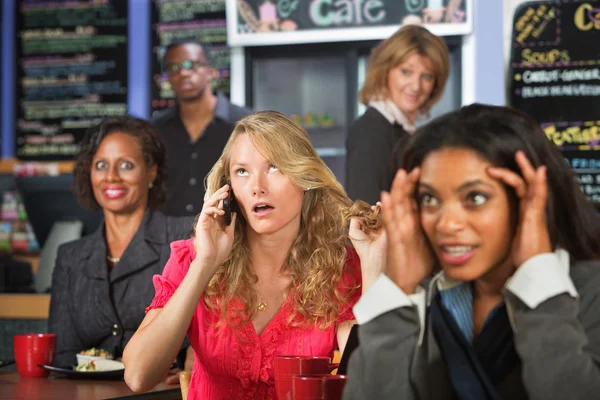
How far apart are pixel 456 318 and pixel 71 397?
1128 millimetres

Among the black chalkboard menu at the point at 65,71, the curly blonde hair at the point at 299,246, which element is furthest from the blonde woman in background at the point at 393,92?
the black chalkboard menu at the point at 65,71

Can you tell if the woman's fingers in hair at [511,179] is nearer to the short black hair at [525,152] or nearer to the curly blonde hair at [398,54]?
the short black hair at [525,152]

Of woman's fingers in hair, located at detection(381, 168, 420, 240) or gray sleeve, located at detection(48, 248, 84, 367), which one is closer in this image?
woman's fingers in hair, located at detection(381, 168, 420, 240)

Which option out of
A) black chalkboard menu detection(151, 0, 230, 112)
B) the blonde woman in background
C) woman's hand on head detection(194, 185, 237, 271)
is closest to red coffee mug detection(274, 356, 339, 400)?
woman's hand on head detection(194, 185, 237, 271)

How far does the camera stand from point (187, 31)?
18.8 feet

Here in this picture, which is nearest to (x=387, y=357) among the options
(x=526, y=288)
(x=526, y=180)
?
(x=526, y=288)

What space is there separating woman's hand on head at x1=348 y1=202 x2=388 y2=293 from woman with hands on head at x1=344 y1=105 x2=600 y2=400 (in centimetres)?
54

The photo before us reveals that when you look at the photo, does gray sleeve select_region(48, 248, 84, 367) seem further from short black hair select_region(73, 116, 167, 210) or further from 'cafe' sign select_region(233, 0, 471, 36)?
'cafe' sign select_region(233, 0, 471, 36)

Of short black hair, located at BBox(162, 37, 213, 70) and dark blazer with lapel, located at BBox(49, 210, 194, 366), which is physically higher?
short black hair, located at BBox(162, 37, 213, 70)

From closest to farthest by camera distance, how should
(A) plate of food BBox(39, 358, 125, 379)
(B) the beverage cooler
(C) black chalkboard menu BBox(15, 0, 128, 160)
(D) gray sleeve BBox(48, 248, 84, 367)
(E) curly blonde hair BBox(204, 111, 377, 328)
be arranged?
1. (E) curly blonde hair BBox(204, 111, 377, 328)
2. (A) plate of food BBox(39, 358, 125, 379)
3. (D) gray sleeve BBox(48, 248, 84, 367)
4. (B) the beverage cooler
5. (C) black chalkboard menu BBox(15, 0, 128, 160)

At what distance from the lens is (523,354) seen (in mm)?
1215

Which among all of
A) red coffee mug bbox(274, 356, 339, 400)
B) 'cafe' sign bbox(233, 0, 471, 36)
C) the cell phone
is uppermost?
'cafe' sign bbox(233, 0, 471, 36)

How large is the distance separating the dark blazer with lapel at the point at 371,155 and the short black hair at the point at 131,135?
0.78 meters

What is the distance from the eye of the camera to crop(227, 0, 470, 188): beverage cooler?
5.26m
